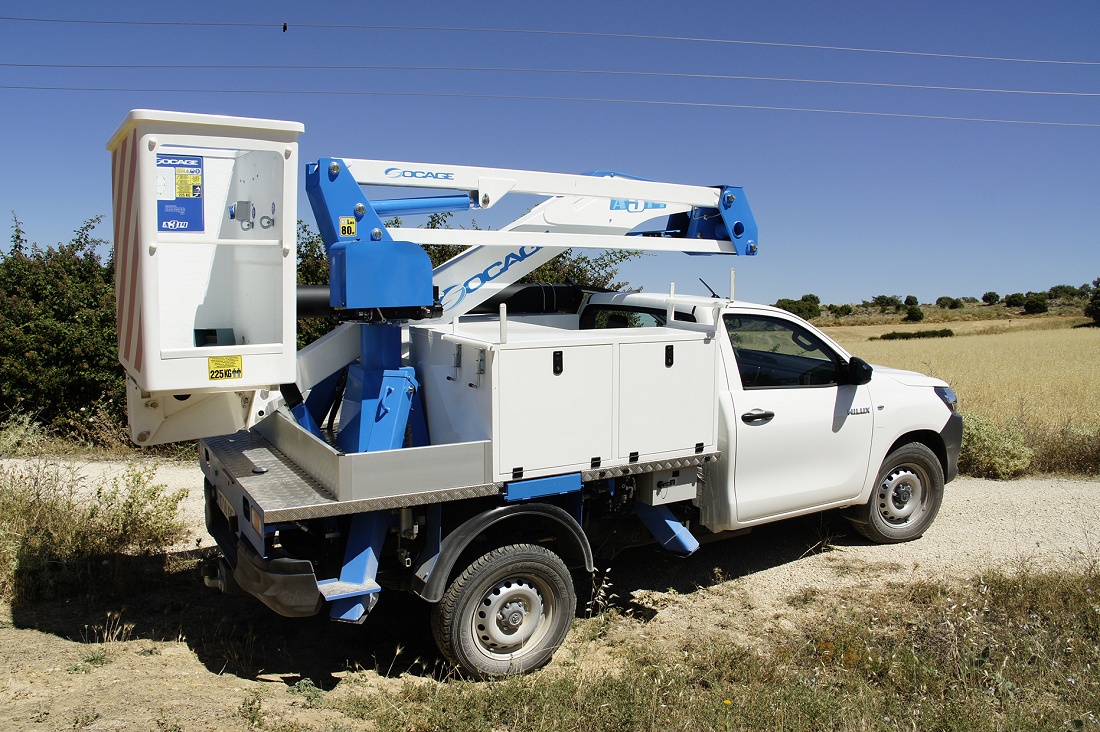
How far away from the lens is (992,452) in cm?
1002

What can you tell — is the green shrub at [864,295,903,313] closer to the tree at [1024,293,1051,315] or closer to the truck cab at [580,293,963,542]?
the tree at [1024,293,1051,315]

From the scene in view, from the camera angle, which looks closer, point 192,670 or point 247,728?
point 247,728

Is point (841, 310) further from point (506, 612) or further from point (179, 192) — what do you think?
point (179, 192)

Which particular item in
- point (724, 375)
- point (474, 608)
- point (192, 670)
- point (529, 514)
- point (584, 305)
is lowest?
point (192, 670)

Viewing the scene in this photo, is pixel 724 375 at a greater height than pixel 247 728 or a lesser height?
greater

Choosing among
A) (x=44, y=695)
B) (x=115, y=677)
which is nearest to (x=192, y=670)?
(x=115, y=677)

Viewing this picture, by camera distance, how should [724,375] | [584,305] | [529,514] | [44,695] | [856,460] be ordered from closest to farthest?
[44,695], [529,514], [724,375], [856,460], [584,305]

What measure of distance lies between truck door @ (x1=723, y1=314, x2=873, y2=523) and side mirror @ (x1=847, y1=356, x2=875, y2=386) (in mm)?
82

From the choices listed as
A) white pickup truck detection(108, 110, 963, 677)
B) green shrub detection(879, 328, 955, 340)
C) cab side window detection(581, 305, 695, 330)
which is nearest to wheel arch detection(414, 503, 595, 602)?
white pickup truck detection(108, 110, 963, 677)

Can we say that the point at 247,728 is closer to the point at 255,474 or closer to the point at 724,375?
the point at 255,474

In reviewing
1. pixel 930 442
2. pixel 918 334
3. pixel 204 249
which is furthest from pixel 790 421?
pixel 918 334

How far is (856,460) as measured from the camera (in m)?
6.76

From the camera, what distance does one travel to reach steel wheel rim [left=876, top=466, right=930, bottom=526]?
7.25m

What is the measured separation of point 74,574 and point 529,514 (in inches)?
137
